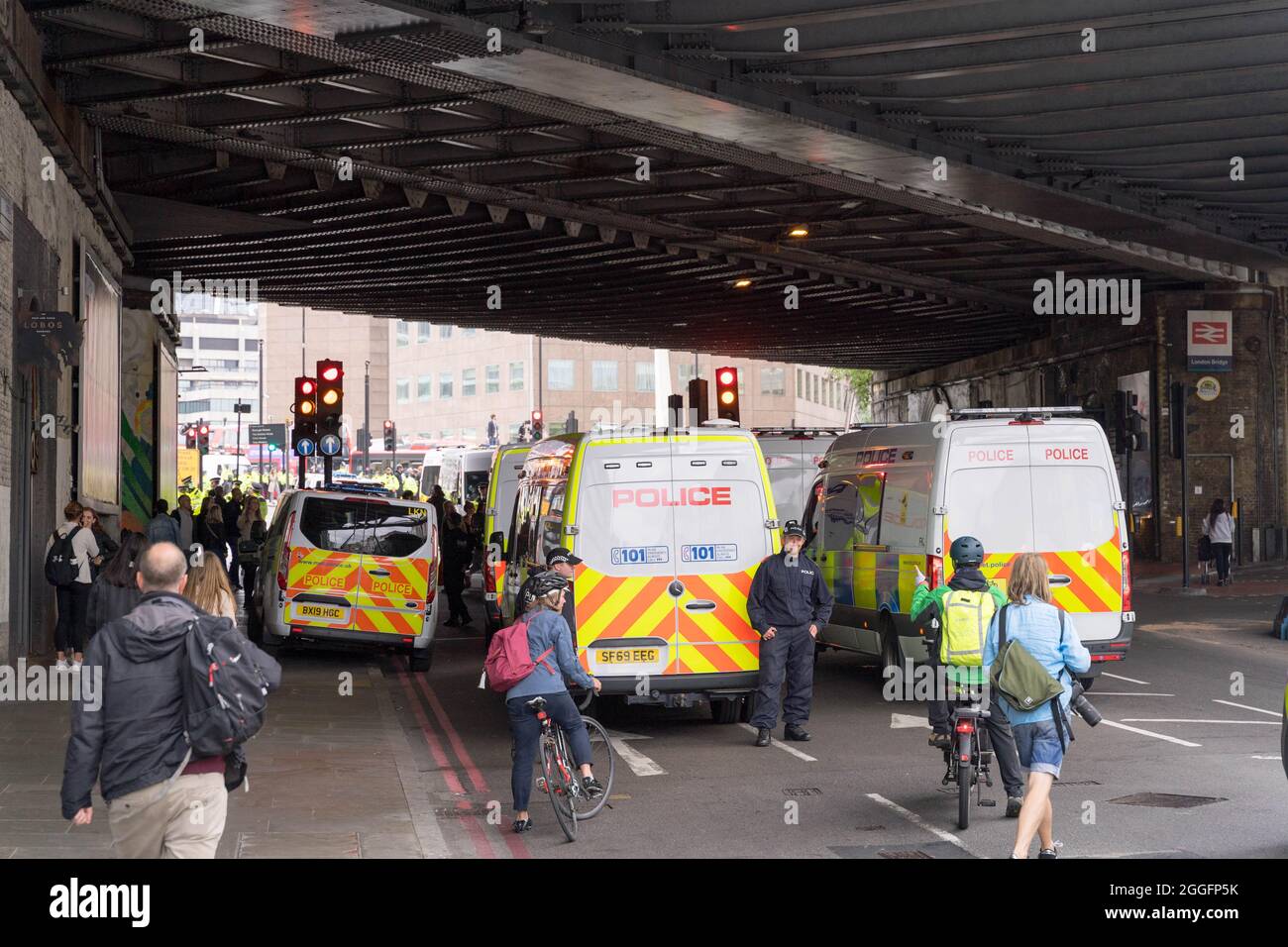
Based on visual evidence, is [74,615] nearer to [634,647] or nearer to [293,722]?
[293,722]

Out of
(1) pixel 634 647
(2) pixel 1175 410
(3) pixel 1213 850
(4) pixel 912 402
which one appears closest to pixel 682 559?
(1) pixel 634 647

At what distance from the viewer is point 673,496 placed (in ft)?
43.0

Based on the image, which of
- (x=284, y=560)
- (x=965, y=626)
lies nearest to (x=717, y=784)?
(x=965, y=626)

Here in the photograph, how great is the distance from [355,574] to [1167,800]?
35.2 ft

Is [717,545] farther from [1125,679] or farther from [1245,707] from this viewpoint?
[1125,679]

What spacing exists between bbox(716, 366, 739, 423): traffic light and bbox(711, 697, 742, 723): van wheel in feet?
39.5

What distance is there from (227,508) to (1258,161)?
19.4 m

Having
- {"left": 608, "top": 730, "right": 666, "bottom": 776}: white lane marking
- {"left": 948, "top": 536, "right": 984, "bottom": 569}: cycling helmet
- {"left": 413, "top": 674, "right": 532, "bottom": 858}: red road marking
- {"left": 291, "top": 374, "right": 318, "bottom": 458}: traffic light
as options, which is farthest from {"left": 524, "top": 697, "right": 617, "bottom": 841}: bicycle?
{"left": 291, "top": 374, "right": 318, "bottom": 458}: traffic light

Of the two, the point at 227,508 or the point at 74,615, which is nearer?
the point at 74,615

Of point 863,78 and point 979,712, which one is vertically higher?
point 863,78

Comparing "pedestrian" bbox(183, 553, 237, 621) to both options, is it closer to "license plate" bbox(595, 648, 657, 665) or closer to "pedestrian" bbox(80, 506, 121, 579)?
"license plate" bbox(595, 648, 657, 665)

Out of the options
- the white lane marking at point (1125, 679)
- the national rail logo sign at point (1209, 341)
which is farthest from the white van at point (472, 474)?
the white lane marking at point (1125, 679)

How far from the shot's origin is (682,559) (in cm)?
1306

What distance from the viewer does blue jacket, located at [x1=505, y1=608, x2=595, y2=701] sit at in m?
9.39
